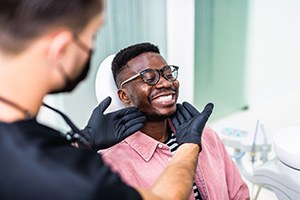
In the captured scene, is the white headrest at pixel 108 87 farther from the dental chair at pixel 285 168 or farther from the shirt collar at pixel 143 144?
the dental chair at pixel 285 168

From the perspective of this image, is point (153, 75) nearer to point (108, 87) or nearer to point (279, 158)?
point (108, 87)

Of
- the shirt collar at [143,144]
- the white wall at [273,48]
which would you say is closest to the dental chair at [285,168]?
the shirt collar at [143,144]

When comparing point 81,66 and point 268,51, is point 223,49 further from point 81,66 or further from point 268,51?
point 81,66

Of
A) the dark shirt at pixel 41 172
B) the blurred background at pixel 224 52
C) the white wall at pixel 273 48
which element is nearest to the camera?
the dark shirt at pixel 41 172

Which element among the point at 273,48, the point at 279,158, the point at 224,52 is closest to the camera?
the point at 279,158

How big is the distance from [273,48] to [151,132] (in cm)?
214

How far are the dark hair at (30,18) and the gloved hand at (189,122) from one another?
0.64 metres

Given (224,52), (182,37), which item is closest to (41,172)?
(182,37)

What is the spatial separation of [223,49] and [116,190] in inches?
92.2

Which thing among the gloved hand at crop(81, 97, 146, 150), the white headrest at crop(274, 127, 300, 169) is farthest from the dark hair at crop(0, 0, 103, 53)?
the white headrest at crop(274, 127, 300, 169)

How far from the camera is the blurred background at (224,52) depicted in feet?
6.48

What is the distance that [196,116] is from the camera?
1.24m

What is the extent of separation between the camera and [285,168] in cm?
142

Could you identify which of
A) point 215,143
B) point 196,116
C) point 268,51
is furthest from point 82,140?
point 268,51
